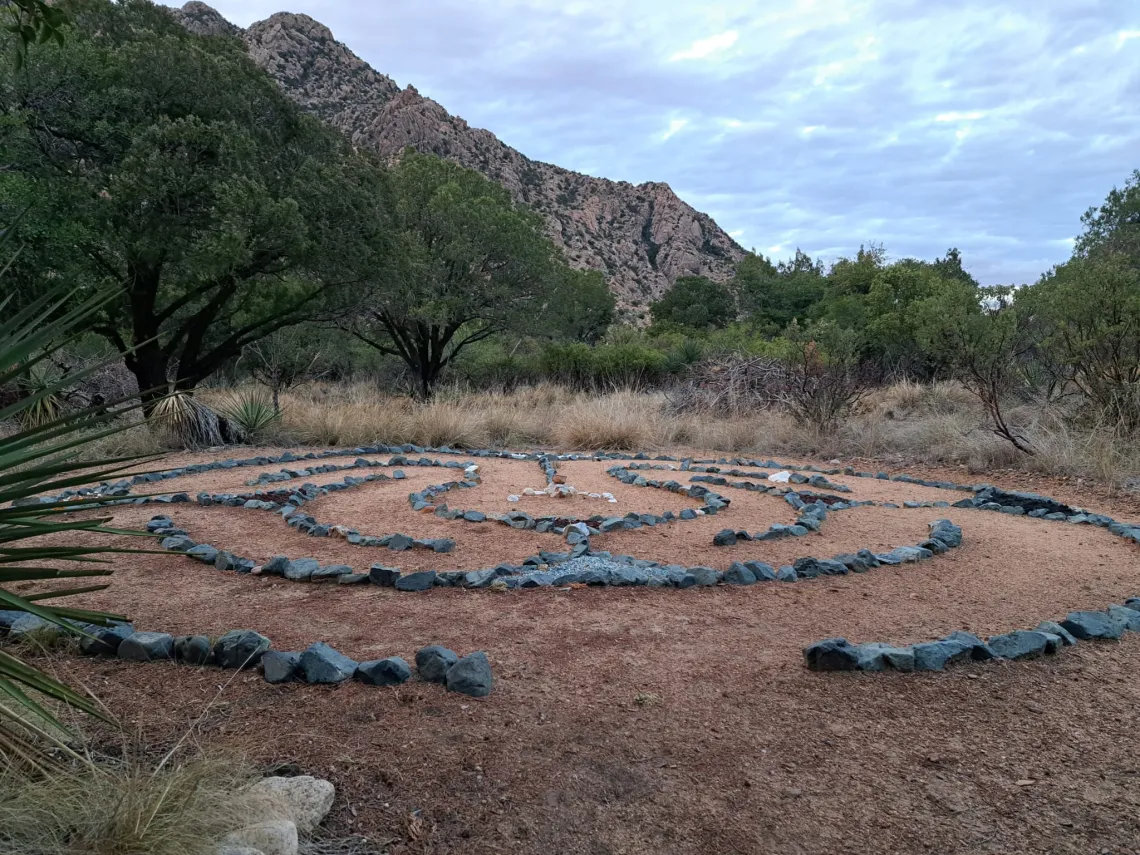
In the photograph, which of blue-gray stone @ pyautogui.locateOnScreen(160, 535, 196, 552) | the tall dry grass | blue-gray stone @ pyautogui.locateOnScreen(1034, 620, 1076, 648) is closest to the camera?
blue-gray stone @ pyautogui.locateOnScreen(1034, 620, 1076, 648)

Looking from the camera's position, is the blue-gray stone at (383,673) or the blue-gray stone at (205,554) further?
the blue-gray stone at (205,554)

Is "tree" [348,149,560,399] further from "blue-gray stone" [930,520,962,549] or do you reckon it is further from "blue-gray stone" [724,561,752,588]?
"blue-gray stone" [724,561,752,588]

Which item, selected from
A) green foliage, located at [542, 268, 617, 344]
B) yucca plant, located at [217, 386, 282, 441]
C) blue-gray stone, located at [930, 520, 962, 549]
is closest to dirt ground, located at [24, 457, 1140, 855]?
blue-gray stone, located at [930, 520, 962, 549]

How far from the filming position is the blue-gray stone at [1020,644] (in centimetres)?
323

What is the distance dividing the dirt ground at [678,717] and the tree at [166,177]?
6.76 m

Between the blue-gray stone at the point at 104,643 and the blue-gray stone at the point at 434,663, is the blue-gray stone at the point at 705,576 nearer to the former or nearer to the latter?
the blue-gray stone at the point at 434,663

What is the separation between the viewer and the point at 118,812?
5.68ft

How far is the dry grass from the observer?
1663 mm

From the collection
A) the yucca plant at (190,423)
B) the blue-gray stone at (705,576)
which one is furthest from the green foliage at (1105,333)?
the yucca plant at (190,423)

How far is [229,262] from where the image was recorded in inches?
399

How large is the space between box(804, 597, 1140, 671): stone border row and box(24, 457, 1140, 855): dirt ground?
6cm

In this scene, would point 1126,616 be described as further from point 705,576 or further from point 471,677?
point 471,677

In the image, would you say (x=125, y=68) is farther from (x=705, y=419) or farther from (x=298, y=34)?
(x=298, y=34)

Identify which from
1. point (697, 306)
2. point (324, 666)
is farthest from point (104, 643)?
point (697, 306)
